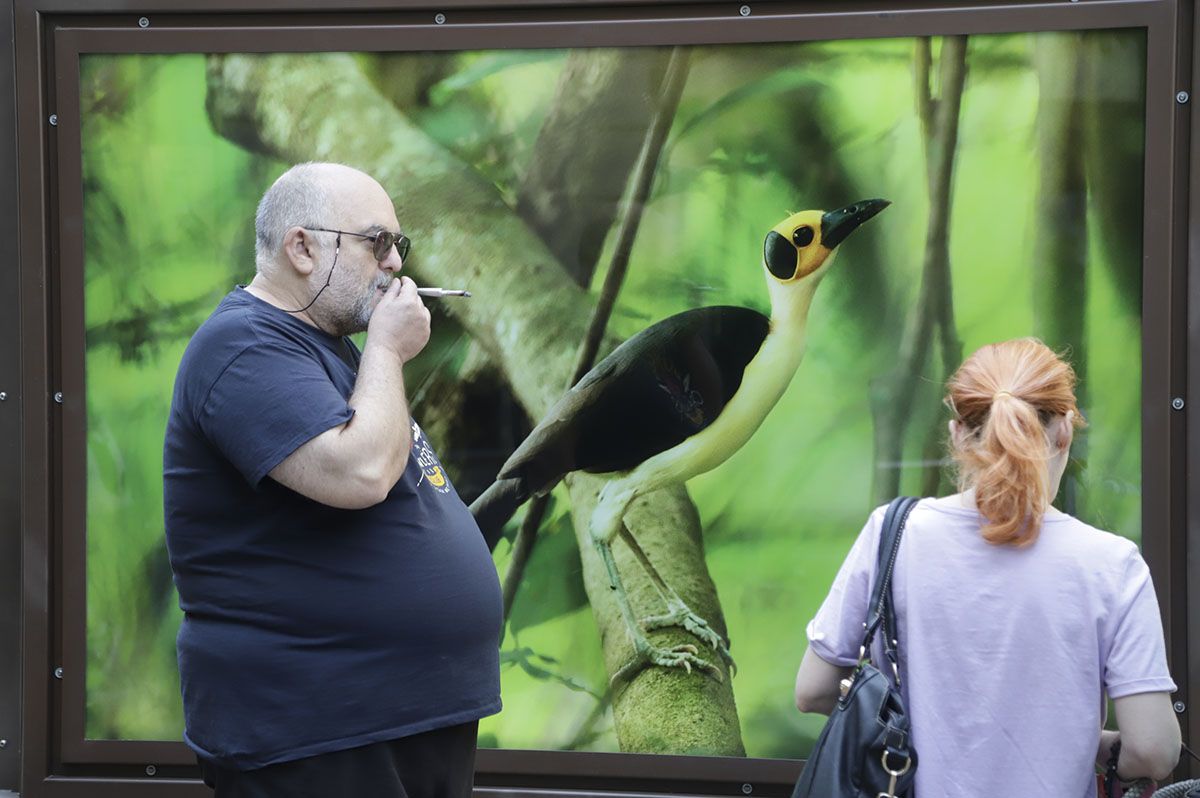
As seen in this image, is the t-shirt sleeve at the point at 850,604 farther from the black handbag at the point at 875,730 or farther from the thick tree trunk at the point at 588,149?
the thick tree trunk at the point at 588,149

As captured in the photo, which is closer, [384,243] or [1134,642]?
[1134,642]

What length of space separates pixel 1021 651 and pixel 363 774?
111 cm

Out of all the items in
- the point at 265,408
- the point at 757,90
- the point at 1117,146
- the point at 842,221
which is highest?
the point at 757,90

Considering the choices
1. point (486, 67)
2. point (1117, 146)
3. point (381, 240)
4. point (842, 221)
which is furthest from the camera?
point (486, 67)

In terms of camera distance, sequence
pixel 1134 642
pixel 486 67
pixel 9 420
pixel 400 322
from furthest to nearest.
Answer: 1. pixel 9 420
2. pixel 486 67
3. pixel 400 322
4. pixel 1134 642

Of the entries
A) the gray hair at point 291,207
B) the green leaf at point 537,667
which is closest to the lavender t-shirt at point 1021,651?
the gray hair at point 291,207

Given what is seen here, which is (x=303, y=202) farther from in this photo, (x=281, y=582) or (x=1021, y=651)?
(x=1021, y=651)

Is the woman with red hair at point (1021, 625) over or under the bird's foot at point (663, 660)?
over

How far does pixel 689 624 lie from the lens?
11.7 feet

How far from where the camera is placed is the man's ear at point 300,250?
93.7 inches

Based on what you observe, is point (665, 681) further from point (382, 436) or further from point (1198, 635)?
point (382, 436)

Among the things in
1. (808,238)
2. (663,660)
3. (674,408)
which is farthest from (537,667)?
(808,238)

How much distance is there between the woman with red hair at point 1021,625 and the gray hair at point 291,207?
3.95 feet

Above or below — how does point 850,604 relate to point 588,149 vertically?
below
